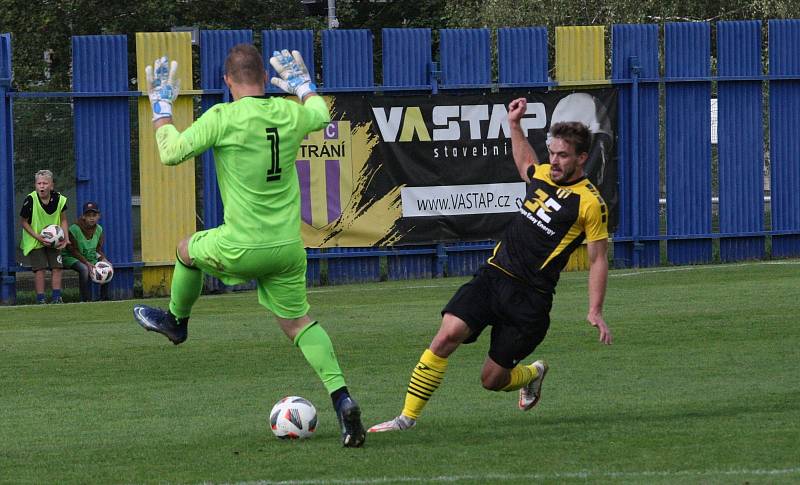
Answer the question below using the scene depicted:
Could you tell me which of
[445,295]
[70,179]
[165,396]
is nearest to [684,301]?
[445,295]

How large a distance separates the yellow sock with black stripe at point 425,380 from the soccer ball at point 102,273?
10.8m

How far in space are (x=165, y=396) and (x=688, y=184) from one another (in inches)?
501

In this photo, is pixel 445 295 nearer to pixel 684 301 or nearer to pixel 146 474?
pixel 684 301

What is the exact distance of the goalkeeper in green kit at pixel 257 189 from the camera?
24.6ft

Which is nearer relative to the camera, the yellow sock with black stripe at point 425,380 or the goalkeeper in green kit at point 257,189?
the goalkeeper in green kit at point 257,189

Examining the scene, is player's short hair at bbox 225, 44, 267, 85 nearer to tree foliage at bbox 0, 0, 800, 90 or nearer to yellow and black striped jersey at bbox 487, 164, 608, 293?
yellow and black striped jersey at bbox 487, 164, 608, 293

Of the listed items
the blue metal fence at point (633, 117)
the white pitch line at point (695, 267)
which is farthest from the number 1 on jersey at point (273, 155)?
the white pitch line at point (695, 267)

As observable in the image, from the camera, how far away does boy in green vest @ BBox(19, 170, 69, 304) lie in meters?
17.7

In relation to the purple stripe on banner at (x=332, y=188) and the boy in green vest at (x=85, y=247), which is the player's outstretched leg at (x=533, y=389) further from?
the purple stripe on banner at (x=332, y=188)

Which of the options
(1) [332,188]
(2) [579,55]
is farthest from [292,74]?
(2) [579,55]

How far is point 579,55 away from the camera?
20.3 m

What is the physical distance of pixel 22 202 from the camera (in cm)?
1866

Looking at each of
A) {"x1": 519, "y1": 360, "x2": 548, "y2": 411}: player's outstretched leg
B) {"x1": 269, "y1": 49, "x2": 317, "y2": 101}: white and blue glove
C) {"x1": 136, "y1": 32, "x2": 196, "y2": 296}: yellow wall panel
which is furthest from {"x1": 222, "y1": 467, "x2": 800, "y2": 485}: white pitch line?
{"x1": 136, "y1": 32, "x2": 196, "y2": 296}: yellow wall panel

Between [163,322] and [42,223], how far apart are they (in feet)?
33.2
